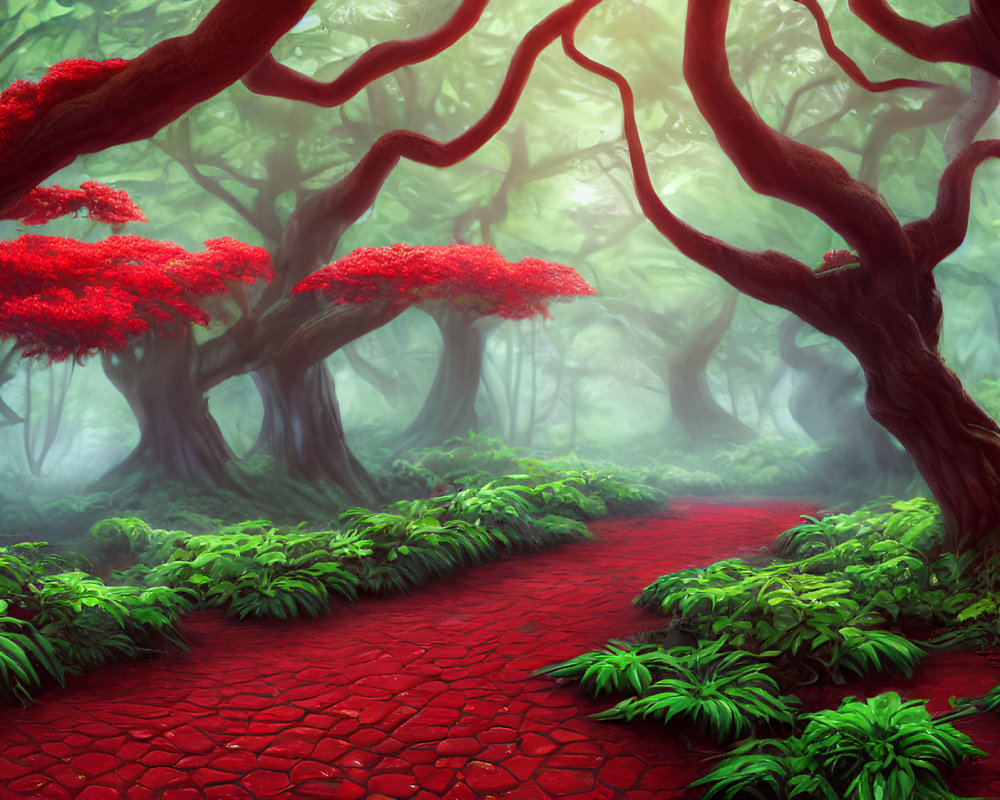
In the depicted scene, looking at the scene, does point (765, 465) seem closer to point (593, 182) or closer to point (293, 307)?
point (593, 182)

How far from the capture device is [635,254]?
15852 mm

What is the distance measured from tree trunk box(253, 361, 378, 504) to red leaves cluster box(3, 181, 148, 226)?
2864 millimetres

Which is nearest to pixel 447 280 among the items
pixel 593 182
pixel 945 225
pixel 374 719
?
pixel 945 225

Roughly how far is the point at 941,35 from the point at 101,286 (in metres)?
7.45

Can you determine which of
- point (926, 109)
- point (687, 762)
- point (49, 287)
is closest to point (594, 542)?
point (687, 762)

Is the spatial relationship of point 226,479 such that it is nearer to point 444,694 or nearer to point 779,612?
point 444,694

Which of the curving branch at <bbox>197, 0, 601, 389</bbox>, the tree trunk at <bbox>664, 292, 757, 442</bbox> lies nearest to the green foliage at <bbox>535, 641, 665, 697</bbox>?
the curving branch at <bbox>197, 0, 601, 389</bbox>

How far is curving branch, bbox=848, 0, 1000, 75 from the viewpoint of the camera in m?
4.43

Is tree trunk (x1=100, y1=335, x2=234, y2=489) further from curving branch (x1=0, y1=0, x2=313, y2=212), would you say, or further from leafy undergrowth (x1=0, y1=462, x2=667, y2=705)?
curving branch (x1=0, y1=0, x2=313, y2=212)

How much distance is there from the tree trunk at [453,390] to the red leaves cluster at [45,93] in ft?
→ 28.1

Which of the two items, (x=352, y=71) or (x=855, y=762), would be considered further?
(x=352, y=71)

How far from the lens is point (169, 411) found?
9.12 meters

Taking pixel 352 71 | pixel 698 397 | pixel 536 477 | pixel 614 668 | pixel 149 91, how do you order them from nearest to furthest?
1. pixel 614 668
2. pixel 149 91
3. pixel 352 71
4. pixel 536 477
5. pixel 698 397

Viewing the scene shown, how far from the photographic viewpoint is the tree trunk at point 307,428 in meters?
9.57
